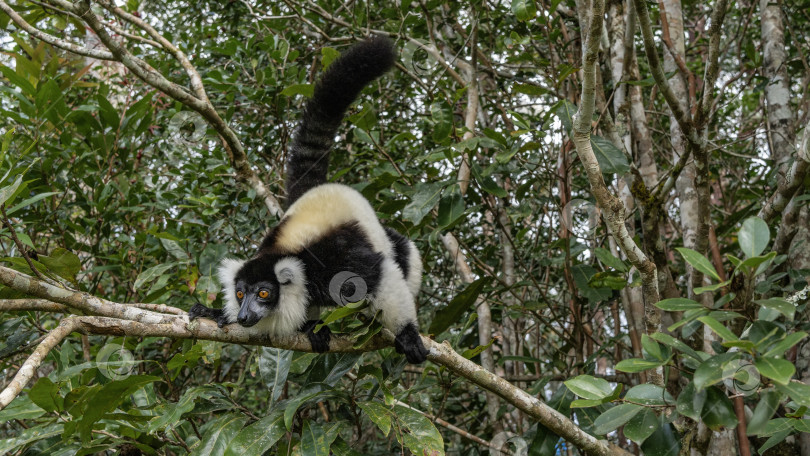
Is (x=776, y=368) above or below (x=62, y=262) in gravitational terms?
below

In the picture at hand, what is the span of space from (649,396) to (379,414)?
915 millimetres

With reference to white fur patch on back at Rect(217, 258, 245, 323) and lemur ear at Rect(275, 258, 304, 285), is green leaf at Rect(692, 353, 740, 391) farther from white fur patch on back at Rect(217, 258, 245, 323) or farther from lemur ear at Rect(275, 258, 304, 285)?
white fur patch on back at Rect(217, 258, 245, 323)

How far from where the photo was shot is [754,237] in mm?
1539

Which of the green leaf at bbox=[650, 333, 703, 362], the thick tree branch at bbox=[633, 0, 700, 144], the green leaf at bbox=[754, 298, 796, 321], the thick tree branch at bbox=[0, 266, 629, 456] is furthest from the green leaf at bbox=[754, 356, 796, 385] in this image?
the thick tree branch at bbox=[633, 0, 700, 144]

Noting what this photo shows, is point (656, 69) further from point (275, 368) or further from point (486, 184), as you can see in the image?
point (275, 368)

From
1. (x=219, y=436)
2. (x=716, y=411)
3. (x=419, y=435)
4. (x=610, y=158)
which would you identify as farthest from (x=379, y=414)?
(x=610, y=158)

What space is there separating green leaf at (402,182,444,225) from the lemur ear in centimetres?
54

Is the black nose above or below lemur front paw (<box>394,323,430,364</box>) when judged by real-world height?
above

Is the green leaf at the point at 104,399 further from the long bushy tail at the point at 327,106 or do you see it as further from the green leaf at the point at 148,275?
the long bushy tail at the point at 327,106

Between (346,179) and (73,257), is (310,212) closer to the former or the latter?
(73,257)

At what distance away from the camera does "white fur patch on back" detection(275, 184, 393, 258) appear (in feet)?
9.08

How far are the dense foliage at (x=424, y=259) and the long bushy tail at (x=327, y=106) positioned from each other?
154mm

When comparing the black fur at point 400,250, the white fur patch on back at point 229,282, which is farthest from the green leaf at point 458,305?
the white fur patch on back at point 229,282

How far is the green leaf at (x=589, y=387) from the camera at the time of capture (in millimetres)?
1756
